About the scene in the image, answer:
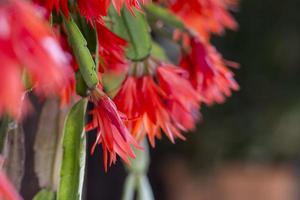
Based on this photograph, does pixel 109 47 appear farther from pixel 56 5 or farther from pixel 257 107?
pixel 257 107

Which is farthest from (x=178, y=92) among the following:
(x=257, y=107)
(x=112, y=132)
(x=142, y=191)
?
(x=257, y=107)

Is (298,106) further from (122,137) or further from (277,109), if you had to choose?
(122,137)

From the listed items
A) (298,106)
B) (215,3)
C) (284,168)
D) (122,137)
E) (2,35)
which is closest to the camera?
(2,35)

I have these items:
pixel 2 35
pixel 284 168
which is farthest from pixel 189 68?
pixel 284 168

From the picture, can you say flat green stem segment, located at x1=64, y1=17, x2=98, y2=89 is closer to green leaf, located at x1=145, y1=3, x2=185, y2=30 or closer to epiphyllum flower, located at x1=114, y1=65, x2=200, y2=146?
epiphyllum flower, located at x1=114, y1=65, x2=200, y2=146

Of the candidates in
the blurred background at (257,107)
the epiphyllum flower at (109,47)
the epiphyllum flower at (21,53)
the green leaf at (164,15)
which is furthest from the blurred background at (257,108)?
the epiphyllum flower at (21,53)

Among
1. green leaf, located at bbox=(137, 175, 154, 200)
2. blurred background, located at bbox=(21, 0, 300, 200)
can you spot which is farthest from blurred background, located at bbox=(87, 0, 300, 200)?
green leaf, located at bbox=(137, 175, 154, 200)

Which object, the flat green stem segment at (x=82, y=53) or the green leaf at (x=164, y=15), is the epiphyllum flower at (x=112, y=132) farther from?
the green leaf at (x=164, y=15)
